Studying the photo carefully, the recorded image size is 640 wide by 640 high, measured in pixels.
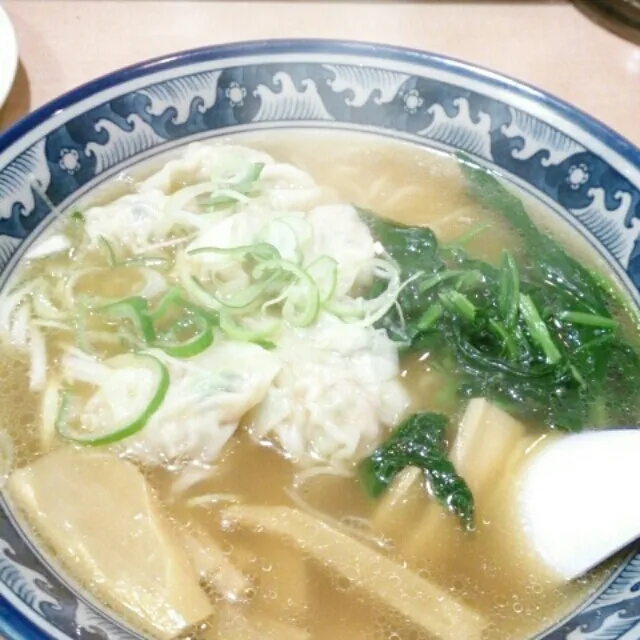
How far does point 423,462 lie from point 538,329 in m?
0.45

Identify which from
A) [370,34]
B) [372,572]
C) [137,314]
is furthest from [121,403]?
[370,34]

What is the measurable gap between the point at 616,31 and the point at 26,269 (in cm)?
234

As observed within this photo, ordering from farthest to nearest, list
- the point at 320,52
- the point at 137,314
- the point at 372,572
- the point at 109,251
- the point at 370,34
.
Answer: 1. the point at 370,34
2. the point at 320,52
3. the point at 109,251
4. the point at 137,314
5. the point at 372,572

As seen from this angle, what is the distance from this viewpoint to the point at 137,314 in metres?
1.77

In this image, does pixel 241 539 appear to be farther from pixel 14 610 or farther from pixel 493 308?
pixel 493 308

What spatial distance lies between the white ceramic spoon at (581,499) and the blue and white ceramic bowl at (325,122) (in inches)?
21.4

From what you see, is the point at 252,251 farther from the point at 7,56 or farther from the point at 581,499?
the point at 7,56

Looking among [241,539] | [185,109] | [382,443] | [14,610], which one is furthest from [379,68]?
[14,610]

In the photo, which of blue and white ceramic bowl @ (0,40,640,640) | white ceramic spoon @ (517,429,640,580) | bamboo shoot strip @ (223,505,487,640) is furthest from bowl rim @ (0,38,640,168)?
bamboo shoot strip @ (223,505,487,640)

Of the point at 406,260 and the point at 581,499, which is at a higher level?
the point at 406,260

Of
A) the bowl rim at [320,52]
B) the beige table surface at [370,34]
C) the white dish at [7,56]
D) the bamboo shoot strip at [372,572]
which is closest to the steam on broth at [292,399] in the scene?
the bamboo shoot strip at [372,572]

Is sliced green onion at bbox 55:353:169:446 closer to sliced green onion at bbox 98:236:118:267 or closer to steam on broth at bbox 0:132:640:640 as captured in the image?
steam on broth at bbox 0:132:640:640

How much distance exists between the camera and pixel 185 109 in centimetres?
217

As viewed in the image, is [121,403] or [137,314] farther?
[137,314]
